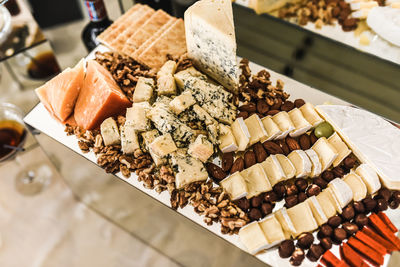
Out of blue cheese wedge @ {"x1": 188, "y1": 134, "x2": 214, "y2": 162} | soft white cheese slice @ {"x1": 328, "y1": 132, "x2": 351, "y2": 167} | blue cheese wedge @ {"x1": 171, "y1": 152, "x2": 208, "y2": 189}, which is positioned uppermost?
blue cheese wedge @ {"x1": 188, "y1": 134, "x2": 214, "y2": 162}

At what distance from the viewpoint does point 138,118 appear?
107 centimetres

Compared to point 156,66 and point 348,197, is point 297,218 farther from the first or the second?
point 156,66

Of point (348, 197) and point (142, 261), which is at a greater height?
point (348, 197)

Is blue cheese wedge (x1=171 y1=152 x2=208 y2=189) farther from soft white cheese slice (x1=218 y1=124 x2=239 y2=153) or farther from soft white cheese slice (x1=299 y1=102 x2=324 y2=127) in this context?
soft white cheese slice (x1=299 y1=102 x2=324 y2=127)

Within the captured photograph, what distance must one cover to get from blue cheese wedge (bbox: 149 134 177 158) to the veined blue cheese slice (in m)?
0.31

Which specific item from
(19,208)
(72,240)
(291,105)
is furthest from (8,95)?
(291,105)

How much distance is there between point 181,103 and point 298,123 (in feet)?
1.28

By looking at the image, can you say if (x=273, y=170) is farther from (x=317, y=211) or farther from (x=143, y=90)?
(x=143, y=90)

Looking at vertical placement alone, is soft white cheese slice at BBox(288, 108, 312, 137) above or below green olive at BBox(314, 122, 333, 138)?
above

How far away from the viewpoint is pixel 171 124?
3.39 ft

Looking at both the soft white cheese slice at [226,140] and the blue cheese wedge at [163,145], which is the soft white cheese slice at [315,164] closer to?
the soft white cheese slice at [226,140]

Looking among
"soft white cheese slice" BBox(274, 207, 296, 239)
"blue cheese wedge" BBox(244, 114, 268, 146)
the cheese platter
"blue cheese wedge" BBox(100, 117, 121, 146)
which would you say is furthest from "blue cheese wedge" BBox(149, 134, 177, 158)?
"soft white cheese slice" BBox(274, 207, 296, 239)

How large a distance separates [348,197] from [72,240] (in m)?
1.22

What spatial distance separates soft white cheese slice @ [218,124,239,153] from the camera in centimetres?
107
